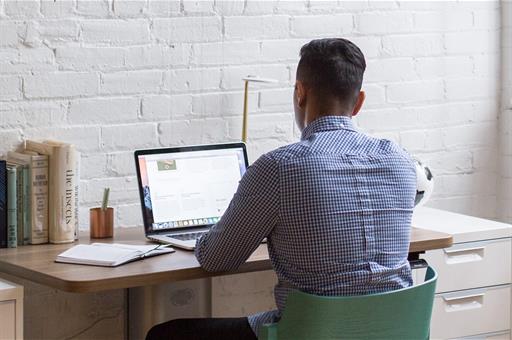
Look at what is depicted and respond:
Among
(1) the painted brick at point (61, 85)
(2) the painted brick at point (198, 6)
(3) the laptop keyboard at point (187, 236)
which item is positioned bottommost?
(3) the laptop keyboard at point (187, 236)

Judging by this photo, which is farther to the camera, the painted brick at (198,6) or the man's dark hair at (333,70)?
the painted brick at (198,6)

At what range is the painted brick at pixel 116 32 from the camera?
3152mm

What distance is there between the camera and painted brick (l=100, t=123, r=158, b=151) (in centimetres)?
323

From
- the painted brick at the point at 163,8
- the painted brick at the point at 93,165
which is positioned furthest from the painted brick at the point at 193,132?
the painted brick at the point at 163,8

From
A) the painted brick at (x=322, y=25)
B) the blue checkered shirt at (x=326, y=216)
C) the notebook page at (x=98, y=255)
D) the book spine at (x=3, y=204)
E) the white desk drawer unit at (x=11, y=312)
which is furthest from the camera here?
the painted brick at (x=322, y=25)

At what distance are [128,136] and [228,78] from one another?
0.40 metres

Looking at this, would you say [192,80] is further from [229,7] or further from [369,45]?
[369,45]

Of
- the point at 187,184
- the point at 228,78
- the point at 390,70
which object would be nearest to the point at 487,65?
the point at 390,70

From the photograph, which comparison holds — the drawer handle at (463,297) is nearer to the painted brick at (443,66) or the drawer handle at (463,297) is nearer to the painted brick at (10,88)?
the painted brick at (443,66)

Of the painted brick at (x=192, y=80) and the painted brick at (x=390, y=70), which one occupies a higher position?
the painted brick at (x=390, y=70)

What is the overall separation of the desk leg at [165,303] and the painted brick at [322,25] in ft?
3.10

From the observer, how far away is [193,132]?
3387mm

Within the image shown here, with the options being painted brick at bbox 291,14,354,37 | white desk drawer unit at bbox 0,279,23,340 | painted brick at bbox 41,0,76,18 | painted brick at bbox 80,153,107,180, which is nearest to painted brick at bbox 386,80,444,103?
painted brick at bbox 291,14,354,37

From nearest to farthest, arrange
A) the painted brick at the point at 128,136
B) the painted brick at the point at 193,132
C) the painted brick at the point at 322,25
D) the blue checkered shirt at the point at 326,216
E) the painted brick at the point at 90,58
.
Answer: the blue checkered shirt at the point at 326,216
the painted brick at the point at 90,58
the painted brick at the point at 128,136
the painted brick at the point at 193,132
the painted brick at the point at 322,25
